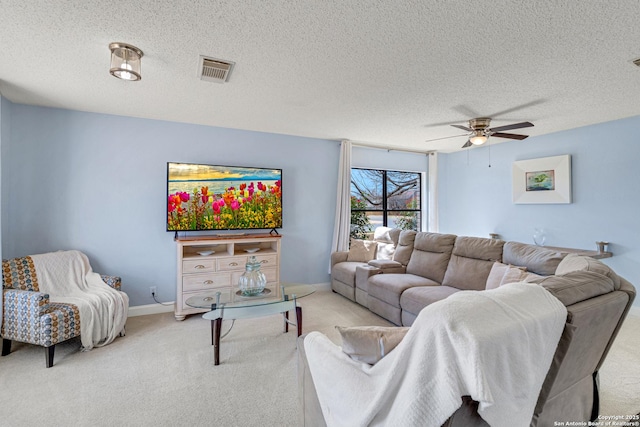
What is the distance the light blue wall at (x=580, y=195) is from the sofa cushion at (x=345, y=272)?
2.65 metres

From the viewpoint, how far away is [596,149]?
3.97m

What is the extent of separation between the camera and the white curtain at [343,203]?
4836mm

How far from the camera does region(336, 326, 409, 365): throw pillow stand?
1244mm

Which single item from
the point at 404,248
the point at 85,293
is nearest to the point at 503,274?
the point at 404,248

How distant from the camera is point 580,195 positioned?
4.14 m

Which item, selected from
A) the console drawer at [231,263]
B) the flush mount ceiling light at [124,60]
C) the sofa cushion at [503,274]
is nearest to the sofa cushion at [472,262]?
the sofa cushion at [503,274]

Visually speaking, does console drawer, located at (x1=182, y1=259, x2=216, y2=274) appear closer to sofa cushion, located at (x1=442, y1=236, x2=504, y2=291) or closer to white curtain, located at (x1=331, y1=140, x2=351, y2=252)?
white curtain, located at (x1=331, y1=140, x2=351, y2=252)

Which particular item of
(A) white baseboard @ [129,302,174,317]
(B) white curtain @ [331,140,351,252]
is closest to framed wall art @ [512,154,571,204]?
(B) white curtain @ [331,140,351,252]

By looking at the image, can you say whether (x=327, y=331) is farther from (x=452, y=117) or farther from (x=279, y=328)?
(x=452, y=117)

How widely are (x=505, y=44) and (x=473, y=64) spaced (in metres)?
0.30

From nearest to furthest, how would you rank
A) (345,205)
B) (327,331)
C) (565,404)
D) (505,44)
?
(565,404) < (505,44) < (327,331) < (345,205)

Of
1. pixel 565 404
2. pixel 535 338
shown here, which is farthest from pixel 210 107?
pixel 565 404

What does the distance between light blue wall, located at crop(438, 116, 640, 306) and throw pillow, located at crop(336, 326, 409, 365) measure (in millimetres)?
4154

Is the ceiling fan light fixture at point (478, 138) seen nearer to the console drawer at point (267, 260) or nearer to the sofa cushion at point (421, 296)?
the sofa cushion at point (421, 296)
